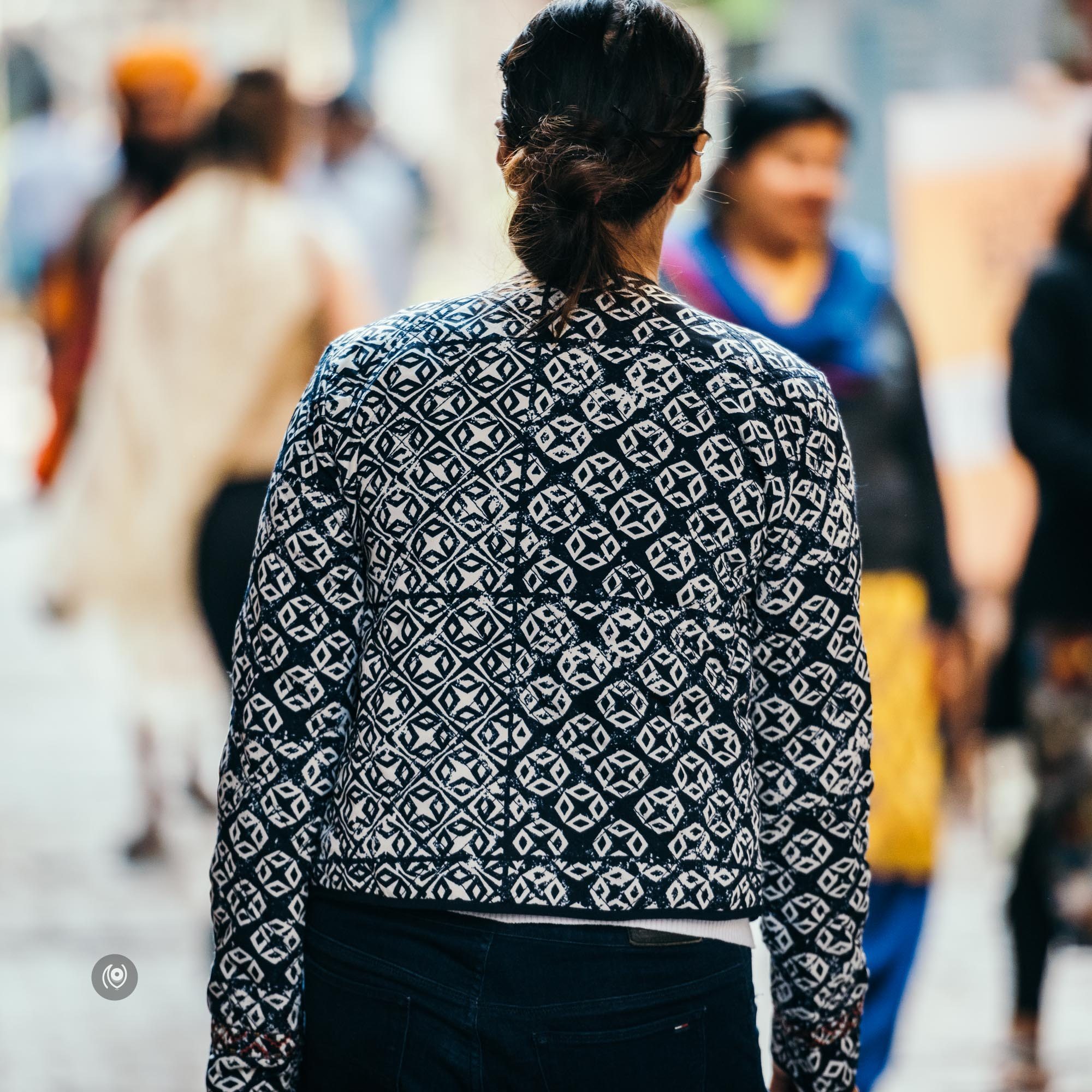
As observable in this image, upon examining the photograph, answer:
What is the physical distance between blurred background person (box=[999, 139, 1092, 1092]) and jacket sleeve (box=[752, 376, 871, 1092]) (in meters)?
2.16

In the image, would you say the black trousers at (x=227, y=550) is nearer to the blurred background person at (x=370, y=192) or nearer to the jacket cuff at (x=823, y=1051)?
the jacket cuff at (x=823, y=1051)

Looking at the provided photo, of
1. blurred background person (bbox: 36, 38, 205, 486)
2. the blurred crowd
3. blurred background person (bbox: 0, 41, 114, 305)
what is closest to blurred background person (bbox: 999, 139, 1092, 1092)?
the blurred crowd

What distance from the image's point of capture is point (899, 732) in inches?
146

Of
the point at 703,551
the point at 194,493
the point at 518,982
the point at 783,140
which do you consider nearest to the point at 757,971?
the point at 518,982

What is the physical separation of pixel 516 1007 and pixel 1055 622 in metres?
2.70

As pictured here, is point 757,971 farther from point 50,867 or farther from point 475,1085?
point 50,867

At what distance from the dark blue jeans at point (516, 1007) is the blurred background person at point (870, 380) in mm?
1938

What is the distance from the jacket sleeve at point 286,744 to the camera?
A: 1797 mm

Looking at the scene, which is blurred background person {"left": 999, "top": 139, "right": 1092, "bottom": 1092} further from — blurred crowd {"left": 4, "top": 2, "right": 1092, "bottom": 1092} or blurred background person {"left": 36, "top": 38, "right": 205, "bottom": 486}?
blurred background person {"left": 36, "top": 38, "right": 205, "bottom": 486}

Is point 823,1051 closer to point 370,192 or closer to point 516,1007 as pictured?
point 516,1007

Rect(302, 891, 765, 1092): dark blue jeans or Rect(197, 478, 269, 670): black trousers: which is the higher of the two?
Rect(197, 478, 269, 670): black trousers

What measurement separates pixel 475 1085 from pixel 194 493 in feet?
9.10

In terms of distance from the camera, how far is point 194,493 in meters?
4.28

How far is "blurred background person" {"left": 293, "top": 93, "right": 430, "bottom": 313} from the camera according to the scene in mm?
7605
